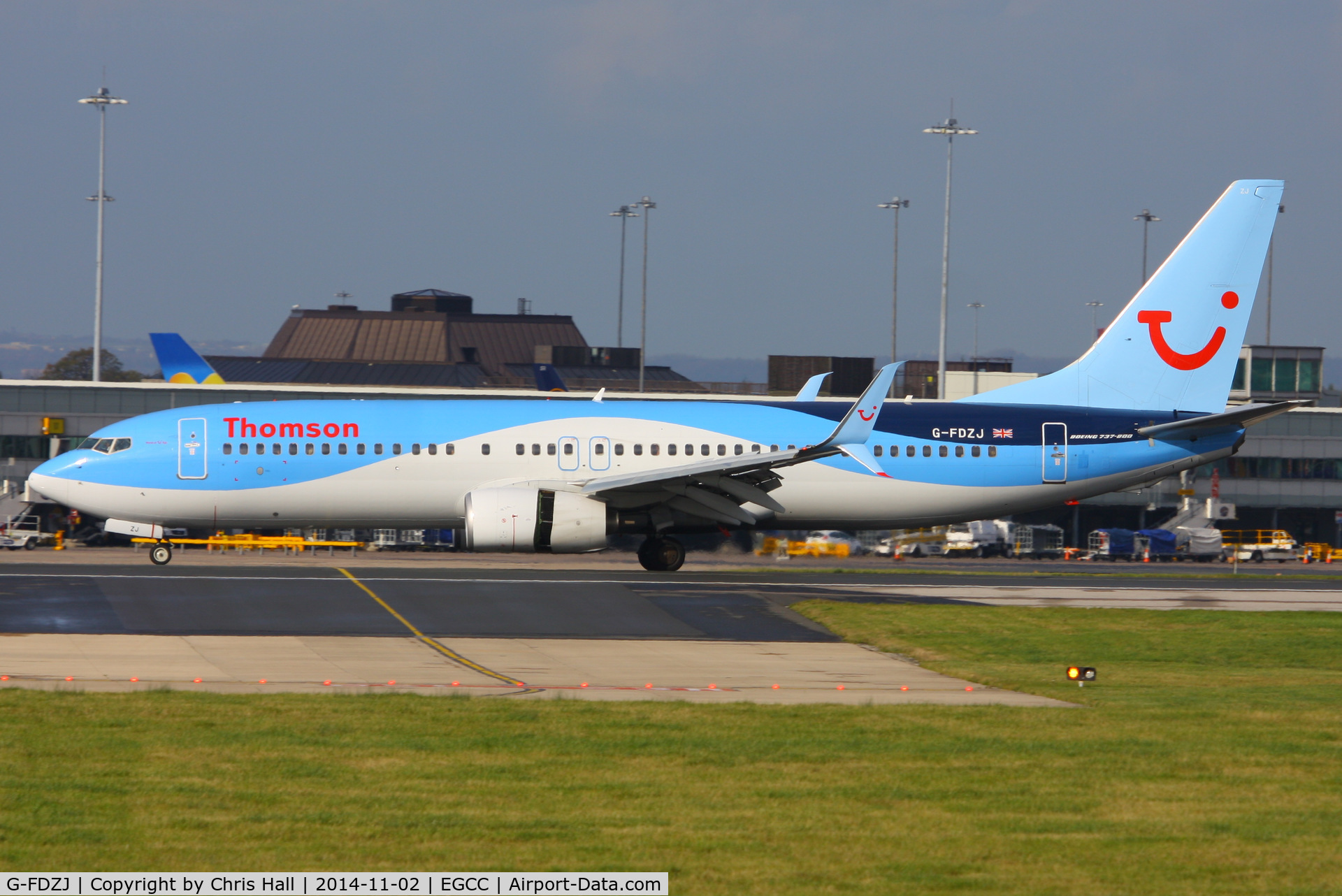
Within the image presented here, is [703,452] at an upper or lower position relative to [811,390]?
lower

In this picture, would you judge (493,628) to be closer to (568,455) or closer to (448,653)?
(448,653)

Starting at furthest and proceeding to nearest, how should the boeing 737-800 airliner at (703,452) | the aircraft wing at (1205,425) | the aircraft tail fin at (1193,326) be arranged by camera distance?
the aircraft tail fin at (1193,326)
the aircraft wing at (1205,425)
the boeing 737-800 airliner at (703,452)

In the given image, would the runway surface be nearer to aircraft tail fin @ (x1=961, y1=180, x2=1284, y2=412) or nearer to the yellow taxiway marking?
the yellow taxiway marking

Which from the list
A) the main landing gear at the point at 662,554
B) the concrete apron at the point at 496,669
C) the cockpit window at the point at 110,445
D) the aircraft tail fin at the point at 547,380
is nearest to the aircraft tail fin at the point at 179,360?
the aircraft tail fin at the point at 547,380

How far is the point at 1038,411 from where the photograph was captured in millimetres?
36812

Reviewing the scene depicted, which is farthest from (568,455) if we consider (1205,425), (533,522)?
(1205,425)

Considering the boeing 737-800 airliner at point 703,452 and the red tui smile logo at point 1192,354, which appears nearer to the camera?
the boeing 737-800 airliner at point 703,452

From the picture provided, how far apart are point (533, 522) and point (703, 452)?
17.3 feet

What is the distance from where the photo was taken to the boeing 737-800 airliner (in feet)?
111

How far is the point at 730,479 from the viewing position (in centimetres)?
3388

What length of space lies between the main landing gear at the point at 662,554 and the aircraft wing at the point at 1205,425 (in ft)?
40.3

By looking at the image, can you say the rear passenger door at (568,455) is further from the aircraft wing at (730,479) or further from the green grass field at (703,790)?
the green grass field at (703,790)

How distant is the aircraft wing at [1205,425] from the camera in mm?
34975

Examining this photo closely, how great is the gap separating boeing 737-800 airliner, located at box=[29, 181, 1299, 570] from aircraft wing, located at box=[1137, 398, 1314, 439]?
0.07 metres
